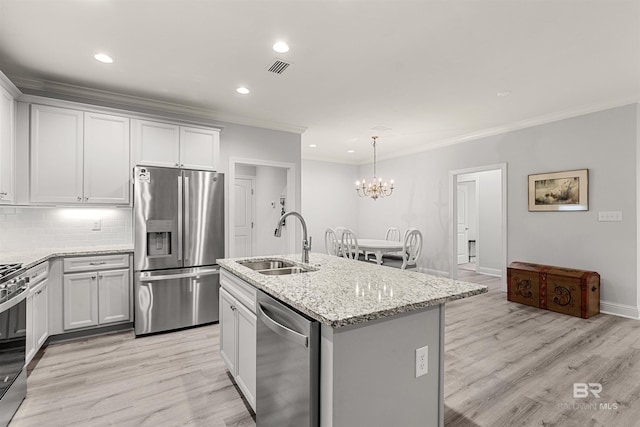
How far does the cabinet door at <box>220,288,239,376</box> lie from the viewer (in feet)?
7.25

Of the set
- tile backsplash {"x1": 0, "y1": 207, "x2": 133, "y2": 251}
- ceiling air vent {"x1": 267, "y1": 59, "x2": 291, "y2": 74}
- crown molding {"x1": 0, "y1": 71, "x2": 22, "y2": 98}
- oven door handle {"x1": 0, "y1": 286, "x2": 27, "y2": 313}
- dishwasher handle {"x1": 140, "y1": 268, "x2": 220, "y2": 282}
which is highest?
ceiling air vent {"x1": 267, "y1": 59, "x2": 291, "y2": 74}

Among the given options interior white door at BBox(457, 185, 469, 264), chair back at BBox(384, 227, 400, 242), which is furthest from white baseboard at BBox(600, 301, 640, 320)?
interior white door at BBox(457, 185, 469, 264)

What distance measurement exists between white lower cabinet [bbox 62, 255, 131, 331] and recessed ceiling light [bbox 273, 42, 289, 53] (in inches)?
101

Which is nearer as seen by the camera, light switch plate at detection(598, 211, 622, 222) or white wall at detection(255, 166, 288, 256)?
light switch plate at detection(598, 211, 622, 222)

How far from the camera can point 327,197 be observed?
306 inches

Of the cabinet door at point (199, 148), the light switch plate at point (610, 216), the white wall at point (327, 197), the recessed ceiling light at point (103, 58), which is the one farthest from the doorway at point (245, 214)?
the light switch plate at point (610, 216)

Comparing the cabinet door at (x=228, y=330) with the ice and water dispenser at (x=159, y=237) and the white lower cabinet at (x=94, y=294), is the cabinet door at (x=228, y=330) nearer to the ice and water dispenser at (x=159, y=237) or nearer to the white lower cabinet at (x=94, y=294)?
the ice and water dispenser at (x=159, y=237)

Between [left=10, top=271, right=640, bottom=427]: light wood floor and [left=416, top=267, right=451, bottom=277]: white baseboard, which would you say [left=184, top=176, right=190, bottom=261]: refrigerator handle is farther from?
[left=416, top=267, right=451, bottom=277]: white baseboard

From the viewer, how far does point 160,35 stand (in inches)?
96.6

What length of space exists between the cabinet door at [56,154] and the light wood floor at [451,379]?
1.47 metres

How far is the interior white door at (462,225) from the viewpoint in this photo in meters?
7.72

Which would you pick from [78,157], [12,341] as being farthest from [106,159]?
[12,341]

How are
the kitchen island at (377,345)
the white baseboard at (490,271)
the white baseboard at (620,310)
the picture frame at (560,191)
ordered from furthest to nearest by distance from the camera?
the white baseboard at (490,271)
the picture frame at (560,191)
the white baseboard at (620,310)
the kitchen island at (377,345)

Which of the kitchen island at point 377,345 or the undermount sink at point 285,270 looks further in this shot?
the undermount sink at point 285,270
